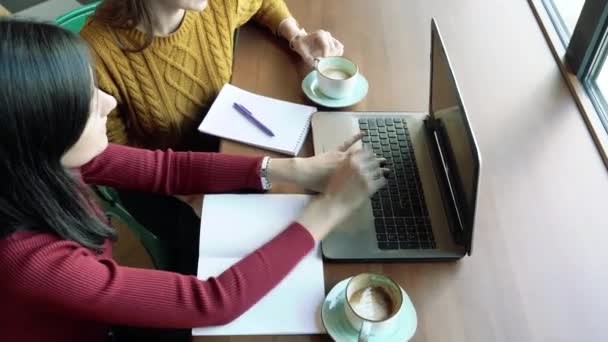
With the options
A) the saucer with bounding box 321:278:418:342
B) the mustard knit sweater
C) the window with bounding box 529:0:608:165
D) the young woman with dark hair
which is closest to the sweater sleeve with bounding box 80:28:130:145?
the mustard knit sweater

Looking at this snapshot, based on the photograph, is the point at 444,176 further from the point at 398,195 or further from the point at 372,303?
the point at 372,303

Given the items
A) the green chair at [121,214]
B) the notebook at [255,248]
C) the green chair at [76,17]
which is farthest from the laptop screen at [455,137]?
the green chair at [76,17]

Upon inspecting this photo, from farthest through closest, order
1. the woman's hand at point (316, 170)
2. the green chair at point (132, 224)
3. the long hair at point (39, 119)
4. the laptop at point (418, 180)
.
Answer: the green chair at point (132, 224) < the woman's hand at point (316, 170) < the laptop at point (418, 180) < the long hair at point (39, 119)

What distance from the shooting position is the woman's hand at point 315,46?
1248 millimetres

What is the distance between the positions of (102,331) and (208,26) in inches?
26.0

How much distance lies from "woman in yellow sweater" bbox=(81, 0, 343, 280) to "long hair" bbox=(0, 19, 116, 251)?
1.15 feet

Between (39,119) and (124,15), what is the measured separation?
1.51 ft

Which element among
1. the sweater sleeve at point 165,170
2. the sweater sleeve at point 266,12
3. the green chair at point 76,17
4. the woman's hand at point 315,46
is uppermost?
the green chair at point 76,17

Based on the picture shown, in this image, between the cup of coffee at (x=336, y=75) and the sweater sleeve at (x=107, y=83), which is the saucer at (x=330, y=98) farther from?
the sweater sleeve at (x=107, y=83)

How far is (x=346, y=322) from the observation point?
79 cm

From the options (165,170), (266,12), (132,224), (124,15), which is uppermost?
(124,15)

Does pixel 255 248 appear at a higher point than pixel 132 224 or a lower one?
higher

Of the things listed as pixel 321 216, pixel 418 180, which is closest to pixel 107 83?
pixel 321 216

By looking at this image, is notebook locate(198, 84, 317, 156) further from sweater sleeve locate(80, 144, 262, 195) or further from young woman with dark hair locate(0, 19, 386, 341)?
young woman with dark hair locate(0, 19, 386, 341)
